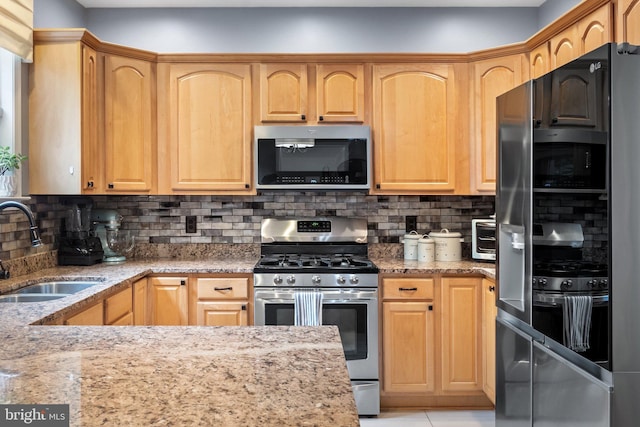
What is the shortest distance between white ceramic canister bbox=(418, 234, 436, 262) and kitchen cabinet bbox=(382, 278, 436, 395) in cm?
33

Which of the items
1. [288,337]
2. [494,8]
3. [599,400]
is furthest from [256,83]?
[599,400]

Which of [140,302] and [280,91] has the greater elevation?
[280,91]

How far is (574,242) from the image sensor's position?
5.94 ft

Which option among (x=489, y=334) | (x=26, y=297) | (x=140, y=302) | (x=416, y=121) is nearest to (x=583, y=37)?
(x=416, y=121)

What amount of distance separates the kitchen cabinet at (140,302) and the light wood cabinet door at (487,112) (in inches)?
85.4

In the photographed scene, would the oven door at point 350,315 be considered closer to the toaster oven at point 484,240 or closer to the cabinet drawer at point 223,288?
the cabinet drawer at point 223,288

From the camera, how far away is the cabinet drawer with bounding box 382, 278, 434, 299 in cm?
323

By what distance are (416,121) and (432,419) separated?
1866mm

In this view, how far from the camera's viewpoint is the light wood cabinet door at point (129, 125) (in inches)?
131

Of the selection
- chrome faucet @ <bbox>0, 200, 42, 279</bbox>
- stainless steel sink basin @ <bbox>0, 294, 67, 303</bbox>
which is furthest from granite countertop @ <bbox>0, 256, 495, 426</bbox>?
stainless steel sink basin @ <bbox>0, 294, 67, 303</bbox>

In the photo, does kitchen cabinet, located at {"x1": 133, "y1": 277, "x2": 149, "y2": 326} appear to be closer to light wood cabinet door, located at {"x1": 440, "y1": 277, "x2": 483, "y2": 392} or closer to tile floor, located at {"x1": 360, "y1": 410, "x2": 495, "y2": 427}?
tile floor, located at {"x1": 360, "y1": 410, "x2": 495, "y2": 427}

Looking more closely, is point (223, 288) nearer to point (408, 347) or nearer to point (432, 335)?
point (408, 347)

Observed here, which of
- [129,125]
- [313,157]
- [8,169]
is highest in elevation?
[129,125]

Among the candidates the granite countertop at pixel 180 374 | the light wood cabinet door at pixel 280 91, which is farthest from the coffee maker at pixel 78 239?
the granite countertop at pixel 180 374
